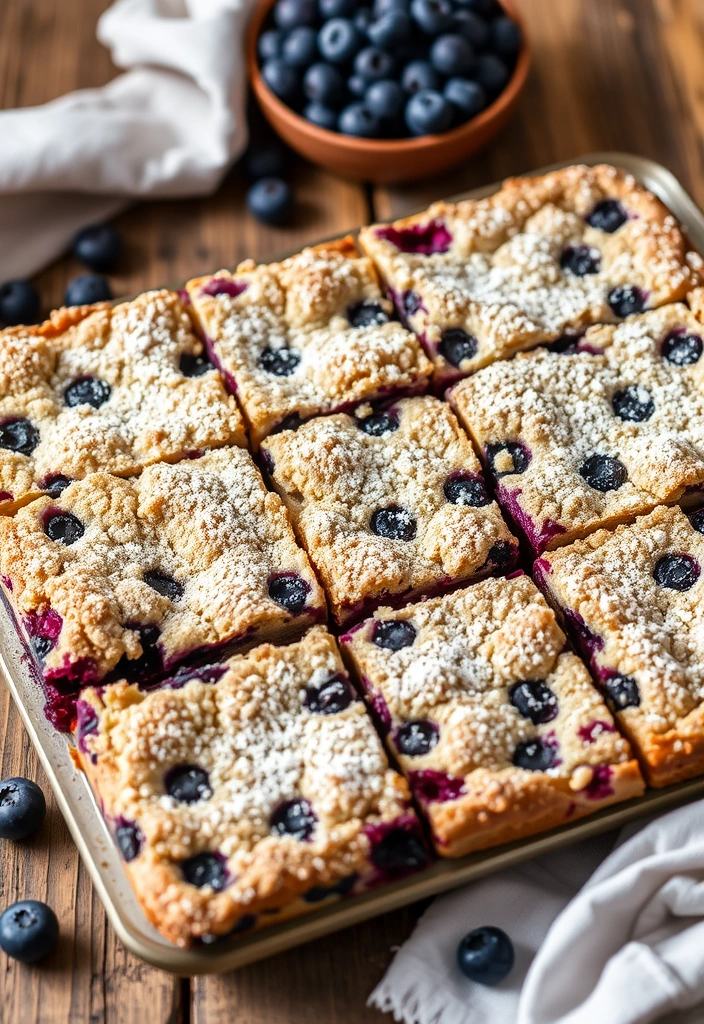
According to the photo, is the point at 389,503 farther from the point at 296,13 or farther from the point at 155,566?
the point at 296,13

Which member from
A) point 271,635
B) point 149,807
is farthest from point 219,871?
point 271,635

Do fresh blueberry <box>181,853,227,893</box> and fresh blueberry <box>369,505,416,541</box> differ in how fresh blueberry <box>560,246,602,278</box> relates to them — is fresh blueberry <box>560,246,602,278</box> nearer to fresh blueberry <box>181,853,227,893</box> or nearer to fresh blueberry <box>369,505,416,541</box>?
fresh blueberry <box>369,505,416,541</box>

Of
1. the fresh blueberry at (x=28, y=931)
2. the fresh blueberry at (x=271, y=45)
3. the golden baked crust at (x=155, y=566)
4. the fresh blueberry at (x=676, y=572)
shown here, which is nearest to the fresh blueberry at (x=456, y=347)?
the golden baked crust at (x=155, y=566)

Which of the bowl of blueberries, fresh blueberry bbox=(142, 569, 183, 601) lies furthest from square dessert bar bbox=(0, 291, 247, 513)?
the bowl of blueberries

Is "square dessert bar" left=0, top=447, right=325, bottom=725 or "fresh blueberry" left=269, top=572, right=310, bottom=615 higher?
"square dessert bar" left=0, top=447, right=325, bottom=725

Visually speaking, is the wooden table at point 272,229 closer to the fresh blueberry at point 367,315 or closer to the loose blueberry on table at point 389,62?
the loose blueberry on table at point 389,62

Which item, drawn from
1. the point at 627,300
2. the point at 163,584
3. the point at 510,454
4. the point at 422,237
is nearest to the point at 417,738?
the point at 163,584
